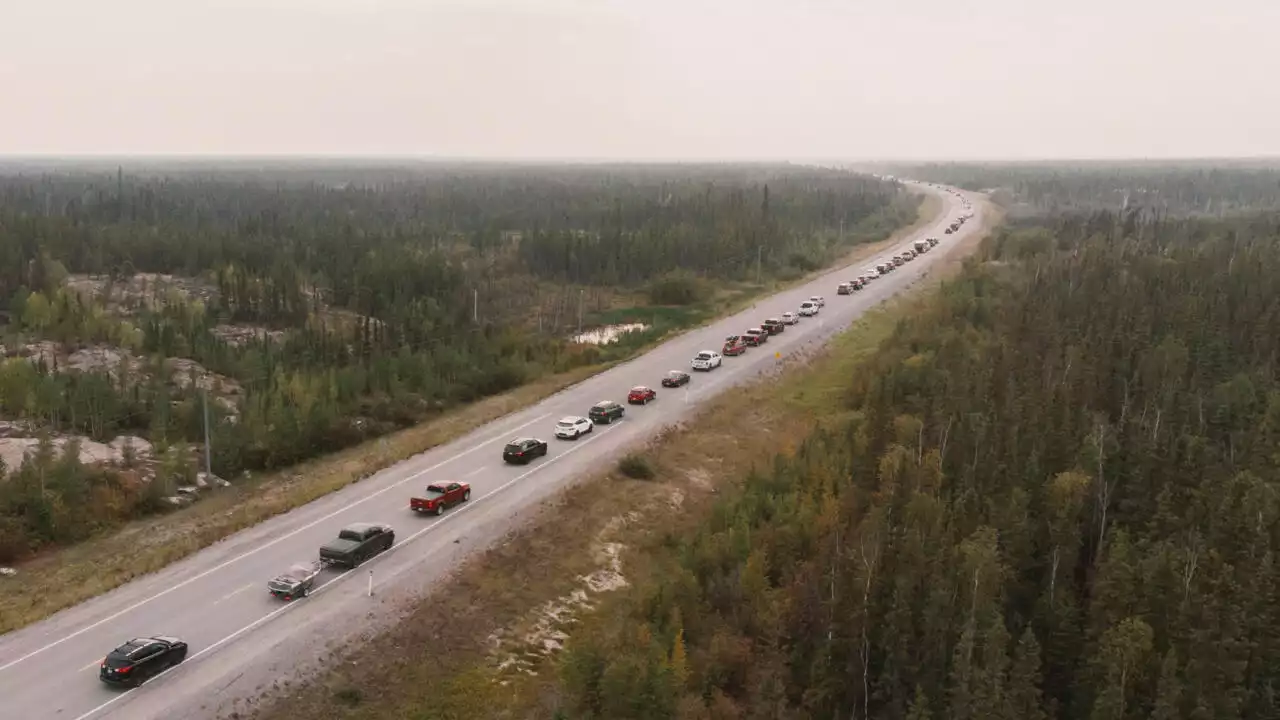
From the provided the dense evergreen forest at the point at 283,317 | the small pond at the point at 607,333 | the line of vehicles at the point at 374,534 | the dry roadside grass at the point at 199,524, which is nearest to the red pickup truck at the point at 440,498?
the line of vehicles at the point at 374,534

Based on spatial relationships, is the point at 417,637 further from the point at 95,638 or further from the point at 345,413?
the point at 345,413

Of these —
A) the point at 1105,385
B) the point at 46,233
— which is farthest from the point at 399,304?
the point at 1105,385

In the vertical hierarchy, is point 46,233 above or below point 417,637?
above

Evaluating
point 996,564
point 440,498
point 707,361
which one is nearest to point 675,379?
point 707,361

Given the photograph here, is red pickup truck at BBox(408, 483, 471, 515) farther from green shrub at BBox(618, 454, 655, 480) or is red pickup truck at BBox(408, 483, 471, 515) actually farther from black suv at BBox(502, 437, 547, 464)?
green shrub at BBox(618, 454, 655, 480)

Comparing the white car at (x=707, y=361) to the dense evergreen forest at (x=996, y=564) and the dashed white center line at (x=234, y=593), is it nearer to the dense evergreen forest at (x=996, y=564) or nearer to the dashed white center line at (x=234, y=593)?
the dense evergreen forest at (x=996, y=564)

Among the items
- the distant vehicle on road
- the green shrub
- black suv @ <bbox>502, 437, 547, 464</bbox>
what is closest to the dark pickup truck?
the distant vehicle on road
